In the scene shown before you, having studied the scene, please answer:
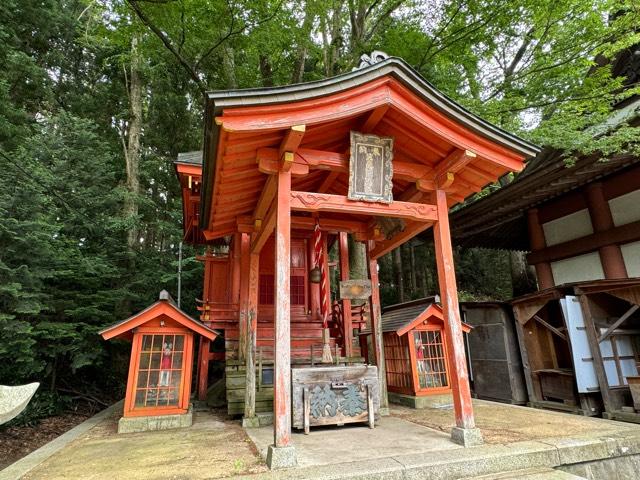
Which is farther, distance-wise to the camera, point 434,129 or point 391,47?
point 391,47

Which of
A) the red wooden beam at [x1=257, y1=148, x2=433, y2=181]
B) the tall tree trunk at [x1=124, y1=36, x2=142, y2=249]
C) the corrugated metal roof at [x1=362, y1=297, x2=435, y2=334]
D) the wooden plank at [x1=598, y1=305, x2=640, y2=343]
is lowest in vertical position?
the wooden plank at [x1=598, y1=305, x2=640, y2=343]

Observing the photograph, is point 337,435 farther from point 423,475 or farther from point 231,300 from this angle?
point 231,300

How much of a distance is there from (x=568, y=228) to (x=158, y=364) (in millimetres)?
10298

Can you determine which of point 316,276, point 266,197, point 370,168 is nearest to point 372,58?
point 370,168

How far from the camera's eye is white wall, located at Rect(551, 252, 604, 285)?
8.68 metres

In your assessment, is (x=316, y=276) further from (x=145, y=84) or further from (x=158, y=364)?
(x=145, y=84)

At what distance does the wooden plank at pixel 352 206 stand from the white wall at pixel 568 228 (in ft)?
21.9

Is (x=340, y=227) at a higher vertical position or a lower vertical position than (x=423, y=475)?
higher

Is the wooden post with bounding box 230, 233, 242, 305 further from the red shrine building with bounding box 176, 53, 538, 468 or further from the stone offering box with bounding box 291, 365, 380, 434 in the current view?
the stone offering box with bounding box 291, 365, 380, 434

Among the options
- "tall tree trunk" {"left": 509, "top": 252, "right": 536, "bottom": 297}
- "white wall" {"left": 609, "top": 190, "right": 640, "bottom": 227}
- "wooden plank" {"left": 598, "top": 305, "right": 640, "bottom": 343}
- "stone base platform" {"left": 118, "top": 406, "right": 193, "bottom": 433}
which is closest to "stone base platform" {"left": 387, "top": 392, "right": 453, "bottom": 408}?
"wooden plank" {"left": 598, "top": 305, "right": 640, "bottom": 343}

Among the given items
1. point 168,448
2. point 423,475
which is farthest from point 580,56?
point 168,448

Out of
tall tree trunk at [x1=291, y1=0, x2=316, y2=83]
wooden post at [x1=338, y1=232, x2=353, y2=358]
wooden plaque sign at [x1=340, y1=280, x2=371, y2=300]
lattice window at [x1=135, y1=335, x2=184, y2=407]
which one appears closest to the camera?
wooden plaque sign at [x1=340, y1=280, x2=371, y2=300]

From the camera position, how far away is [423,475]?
317 centimetres

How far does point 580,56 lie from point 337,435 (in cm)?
1008
